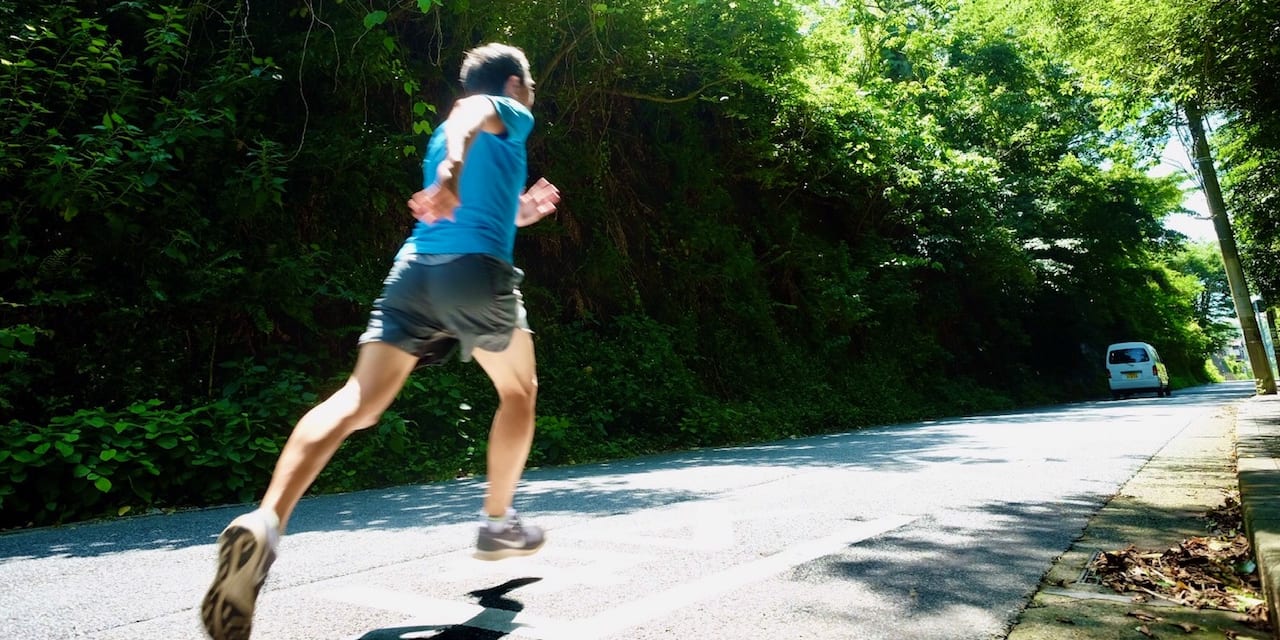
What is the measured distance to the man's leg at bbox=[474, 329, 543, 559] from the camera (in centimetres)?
304

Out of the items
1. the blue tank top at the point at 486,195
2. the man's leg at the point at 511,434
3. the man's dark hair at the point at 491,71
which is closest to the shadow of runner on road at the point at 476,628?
the man's leg at the point at 511,434

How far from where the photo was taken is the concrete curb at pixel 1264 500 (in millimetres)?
2785

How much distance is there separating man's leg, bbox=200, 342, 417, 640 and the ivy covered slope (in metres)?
3.97

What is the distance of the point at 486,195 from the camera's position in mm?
2852

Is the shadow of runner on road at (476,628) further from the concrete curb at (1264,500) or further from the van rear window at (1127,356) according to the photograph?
the van rear window at (1127,356)

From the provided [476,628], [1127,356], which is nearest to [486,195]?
[476,628]

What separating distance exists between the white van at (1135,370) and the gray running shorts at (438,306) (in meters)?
28.6

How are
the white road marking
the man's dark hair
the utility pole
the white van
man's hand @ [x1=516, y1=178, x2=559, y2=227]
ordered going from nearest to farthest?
the white road marking → the man's dark hair → man's hand @ [x1=516, y1=178, x2=559, y2=227] → the utility pole → the white van

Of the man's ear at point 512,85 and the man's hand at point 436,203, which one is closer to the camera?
the man's hand at point 436,203

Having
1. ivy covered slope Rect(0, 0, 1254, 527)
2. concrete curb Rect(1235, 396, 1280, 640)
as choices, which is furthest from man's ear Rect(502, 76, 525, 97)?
ivy covered slope Rect(0, 0, 1254, 527)

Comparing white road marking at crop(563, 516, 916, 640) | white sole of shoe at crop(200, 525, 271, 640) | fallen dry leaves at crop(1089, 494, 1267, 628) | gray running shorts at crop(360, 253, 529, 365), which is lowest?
fallen dry leaves at crop(1089, 494, 1267, 628)

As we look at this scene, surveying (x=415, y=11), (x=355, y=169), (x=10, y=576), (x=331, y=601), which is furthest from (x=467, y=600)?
(x=415, y=11)

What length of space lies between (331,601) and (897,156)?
18.6 metres

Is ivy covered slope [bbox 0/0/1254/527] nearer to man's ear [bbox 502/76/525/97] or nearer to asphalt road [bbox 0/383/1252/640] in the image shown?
asphalt road [bbox 0/383/1252/640]
